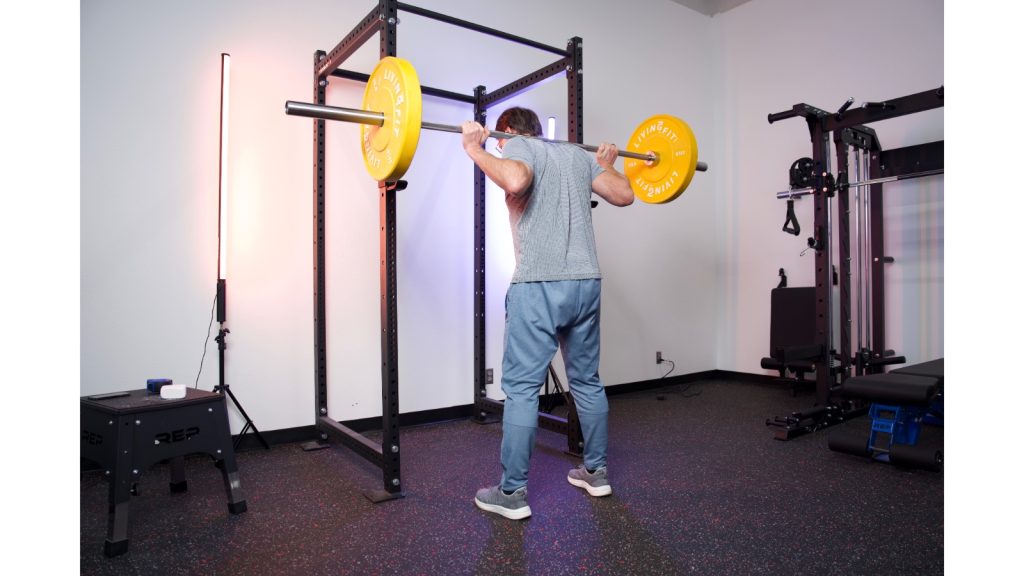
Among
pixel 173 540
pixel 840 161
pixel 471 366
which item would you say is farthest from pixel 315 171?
pixel 840 161

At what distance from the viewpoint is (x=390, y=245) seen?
7.40ft

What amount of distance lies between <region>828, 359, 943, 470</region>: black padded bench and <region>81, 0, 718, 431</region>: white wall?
1948 mm

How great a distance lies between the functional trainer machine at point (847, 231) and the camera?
3.25m

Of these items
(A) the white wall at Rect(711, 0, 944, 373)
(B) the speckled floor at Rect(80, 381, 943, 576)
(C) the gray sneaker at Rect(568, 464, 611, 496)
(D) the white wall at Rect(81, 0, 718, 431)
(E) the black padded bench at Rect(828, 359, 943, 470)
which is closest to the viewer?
(B) the speckled floor at Rect(80, 381, 943, 576)

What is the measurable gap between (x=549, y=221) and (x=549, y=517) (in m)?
1.02

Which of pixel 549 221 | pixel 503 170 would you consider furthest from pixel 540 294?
pixel 503 170

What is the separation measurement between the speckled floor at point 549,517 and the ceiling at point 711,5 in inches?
146

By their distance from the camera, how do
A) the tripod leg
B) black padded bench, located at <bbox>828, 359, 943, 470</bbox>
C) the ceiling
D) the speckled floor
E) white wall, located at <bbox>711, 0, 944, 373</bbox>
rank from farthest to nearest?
the ceiling < white wall, located at <bbox>711, 0, 944, 373</bbox> < the tripod leg < black padded bench, located at <bbox>828, 359, 943, 470</bbox> < the speckled floor

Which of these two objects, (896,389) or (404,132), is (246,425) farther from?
(896,389)

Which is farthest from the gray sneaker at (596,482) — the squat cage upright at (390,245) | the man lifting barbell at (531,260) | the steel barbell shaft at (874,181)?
the steel barbell shaft at (874,181)

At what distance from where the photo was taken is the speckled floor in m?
1.68

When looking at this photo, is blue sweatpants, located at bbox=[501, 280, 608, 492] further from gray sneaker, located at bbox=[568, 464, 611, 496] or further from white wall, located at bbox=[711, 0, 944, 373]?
white wall, located at bbox=[711, 0, 944, 373]

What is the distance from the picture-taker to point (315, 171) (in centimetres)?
293

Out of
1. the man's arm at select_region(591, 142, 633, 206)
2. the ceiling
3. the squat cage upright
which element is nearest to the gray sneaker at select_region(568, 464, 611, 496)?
the squat cage upright
